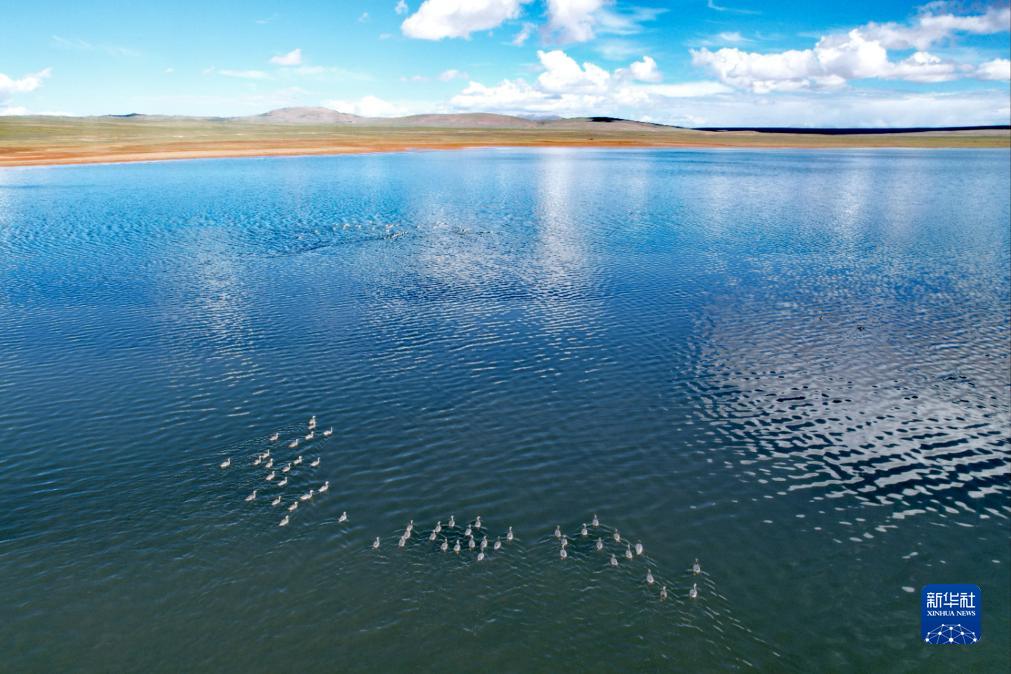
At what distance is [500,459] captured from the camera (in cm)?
3409

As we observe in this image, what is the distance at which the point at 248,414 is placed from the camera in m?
37.8

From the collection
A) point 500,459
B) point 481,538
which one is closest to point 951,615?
point 481,538

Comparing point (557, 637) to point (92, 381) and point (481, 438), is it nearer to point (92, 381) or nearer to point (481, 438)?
point (481, 438)

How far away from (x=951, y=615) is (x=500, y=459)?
65.0 feet

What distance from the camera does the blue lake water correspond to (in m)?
23.5

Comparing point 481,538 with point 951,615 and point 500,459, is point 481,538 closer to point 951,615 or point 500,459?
point 500,459

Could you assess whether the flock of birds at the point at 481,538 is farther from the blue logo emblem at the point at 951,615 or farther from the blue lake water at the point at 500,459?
the blue logo emblem at the point at 951,615

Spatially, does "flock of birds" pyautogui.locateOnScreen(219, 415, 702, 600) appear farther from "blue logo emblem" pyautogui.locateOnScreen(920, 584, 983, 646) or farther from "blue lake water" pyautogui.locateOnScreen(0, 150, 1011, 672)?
"blue logo emblem" pyautogui.locateOnScreen(920, 584, 983, 646)

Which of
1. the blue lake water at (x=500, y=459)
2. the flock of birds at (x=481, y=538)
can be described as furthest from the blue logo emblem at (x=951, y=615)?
the flock of birds at (x=481, y=538)

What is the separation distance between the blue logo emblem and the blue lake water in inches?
19.9

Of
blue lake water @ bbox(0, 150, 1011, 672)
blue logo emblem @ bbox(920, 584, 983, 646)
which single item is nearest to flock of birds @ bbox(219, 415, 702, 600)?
blue lake water @ bbox(0, 150, 1011, 672)

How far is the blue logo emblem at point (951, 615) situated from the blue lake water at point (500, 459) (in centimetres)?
51

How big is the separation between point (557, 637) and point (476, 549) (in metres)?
5.40

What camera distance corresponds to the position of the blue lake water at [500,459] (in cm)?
2345
